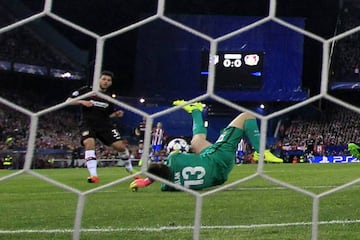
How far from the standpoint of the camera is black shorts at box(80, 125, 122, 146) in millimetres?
2662

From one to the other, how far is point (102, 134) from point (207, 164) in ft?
3.15

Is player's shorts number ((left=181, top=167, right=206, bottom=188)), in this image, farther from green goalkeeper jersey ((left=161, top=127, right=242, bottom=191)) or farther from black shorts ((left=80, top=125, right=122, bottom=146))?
black shorts ((left=80, top=125, right=122, bottom=146))

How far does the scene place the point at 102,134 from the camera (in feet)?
8.95

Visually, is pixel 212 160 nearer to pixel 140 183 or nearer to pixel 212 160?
pixel 212 160

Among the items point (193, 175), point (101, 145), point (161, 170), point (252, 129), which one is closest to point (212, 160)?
point (193, 175)

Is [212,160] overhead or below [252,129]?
A: below

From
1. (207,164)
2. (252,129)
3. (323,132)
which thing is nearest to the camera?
(252,129)

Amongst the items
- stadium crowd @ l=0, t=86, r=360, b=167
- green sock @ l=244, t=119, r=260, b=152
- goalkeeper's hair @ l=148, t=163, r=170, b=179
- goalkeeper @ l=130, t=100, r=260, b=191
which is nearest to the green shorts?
goalkeeper @ l=130, t=100, r=260, b=191

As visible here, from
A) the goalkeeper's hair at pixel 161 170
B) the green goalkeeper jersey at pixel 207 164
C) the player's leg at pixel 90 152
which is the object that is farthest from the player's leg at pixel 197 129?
the player's leg at pixel 90 152

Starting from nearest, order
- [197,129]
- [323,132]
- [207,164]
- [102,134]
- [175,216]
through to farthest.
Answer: [175,216] → [207,164] → [197,129] → [102,134] → [323,132]

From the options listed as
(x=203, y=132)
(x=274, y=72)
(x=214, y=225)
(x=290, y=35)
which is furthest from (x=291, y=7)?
(x=214, y=225)

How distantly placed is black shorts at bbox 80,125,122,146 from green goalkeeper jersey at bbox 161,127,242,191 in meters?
0.83

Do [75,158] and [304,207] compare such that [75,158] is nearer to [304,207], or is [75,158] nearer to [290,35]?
[290,35]

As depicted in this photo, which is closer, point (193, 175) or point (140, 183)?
point (193, 175)
